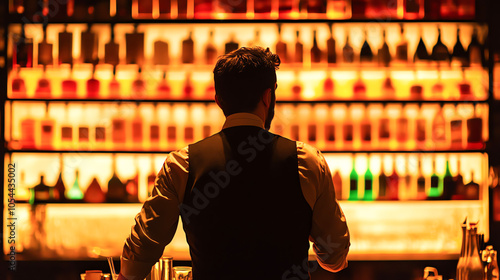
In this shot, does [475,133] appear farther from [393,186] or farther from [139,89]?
[139,89]

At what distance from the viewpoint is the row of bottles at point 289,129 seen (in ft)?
11.0

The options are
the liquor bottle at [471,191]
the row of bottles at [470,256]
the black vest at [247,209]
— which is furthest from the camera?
the liquor bottle at [471,191]

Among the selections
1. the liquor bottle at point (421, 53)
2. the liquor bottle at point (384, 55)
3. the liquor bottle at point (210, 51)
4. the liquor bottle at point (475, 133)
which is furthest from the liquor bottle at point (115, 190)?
the liquor bottle at point (475, 133)

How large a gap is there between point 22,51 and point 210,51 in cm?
104

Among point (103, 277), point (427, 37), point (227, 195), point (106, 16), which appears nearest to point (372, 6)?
point (427, 37)

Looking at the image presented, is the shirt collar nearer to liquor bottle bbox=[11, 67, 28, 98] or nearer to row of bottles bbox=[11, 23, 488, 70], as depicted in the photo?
row of bottles bbox=[11, 23, 488, 70]

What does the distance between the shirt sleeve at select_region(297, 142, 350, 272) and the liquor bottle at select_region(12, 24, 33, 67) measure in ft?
7.97

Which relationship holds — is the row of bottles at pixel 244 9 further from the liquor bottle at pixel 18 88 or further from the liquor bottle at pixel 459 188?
the liquor bottle at pixel 459 188

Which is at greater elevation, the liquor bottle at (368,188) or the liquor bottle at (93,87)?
the liquor bottle at (93,87)

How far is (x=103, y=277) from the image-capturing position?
2.12 meters

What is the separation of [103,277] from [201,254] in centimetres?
91

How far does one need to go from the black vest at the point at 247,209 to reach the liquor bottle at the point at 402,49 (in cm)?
221

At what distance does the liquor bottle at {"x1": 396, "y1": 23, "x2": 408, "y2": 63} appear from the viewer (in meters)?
3.37

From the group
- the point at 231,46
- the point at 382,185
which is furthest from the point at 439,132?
the point at 231,46
